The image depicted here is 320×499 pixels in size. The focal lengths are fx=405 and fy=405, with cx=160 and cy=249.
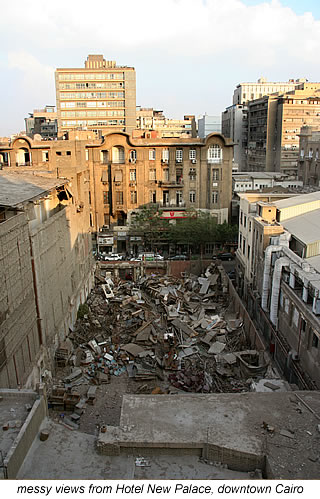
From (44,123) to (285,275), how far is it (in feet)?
301

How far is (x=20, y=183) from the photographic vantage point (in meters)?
24.7

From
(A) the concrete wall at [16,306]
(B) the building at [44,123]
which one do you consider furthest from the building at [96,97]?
(A) the concrete wall at [16,306]

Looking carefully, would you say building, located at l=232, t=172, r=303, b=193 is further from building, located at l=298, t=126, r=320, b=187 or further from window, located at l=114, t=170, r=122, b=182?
window, located at l=114, t=170, r=122, b=182

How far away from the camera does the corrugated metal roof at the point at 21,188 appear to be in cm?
1942

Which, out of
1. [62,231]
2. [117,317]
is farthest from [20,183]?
[117,317]

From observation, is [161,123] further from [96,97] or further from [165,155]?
[165,155]

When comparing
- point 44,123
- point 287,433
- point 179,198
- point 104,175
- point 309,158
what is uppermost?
point 44,123

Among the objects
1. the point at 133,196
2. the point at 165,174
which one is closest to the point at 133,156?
the point at 165,174

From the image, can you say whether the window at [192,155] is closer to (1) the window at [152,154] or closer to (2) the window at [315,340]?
(1) the window at [152,154]

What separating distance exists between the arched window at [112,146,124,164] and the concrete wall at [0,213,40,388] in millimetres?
33400

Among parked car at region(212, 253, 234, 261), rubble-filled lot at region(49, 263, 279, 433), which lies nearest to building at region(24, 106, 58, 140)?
parked car at region(212, 253, 234, 261)

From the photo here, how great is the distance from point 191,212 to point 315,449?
40.0 meters

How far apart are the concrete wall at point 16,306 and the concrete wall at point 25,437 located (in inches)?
183

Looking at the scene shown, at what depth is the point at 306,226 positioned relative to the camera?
30062mm
